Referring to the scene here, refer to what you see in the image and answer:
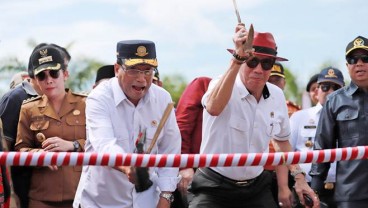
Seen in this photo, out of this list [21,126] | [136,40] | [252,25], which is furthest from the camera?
[21,126]

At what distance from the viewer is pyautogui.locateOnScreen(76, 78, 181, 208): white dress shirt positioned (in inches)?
250

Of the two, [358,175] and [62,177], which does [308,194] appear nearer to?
[358,175]

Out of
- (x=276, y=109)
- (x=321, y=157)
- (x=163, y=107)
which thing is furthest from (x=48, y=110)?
(x=321, y=157)

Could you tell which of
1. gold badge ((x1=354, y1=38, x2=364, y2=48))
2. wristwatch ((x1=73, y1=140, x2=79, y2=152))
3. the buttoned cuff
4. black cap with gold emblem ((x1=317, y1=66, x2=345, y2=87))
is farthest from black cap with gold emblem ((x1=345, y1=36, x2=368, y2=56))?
wristwatch ((x1=73, y1=140, x2=79, y2=152))

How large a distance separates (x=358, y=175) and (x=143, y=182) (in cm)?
248

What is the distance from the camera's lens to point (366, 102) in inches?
296

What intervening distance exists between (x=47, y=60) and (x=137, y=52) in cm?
152

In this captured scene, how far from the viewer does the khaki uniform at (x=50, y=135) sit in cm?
736

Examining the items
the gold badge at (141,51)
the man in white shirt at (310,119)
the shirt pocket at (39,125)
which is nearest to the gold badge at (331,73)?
the man in white shirt at (310,119)

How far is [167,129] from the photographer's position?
655 centimetres

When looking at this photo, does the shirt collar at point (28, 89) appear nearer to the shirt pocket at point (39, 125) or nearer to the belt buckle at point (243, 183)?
the shirt pocket at point (39, 125)

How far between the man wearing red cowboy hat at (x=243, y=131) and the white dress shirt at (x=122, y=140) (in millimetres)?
333

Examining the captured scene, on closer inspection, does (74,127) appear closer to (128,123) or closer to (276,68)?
(128,123)

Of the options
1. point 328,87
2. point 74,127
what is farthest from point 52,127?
point 328,87
